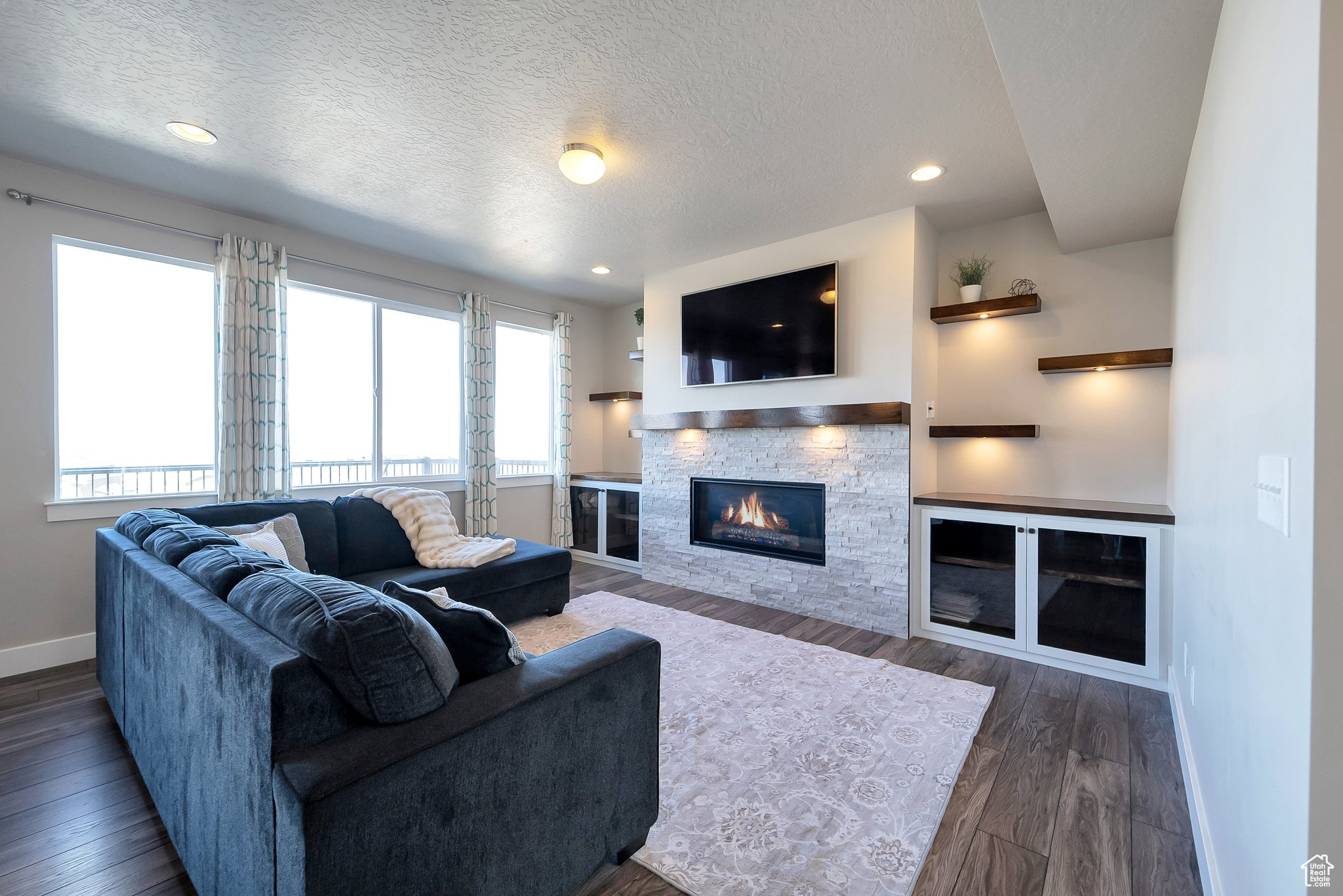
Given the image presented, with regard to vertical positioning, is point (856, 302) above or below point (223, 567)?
above

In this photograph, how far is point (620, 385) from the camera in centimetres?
602

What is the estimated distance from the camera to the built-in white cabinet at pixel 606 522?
5078 mm

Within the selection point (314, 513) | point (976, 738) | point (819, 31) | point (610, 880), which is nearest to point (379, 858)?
point (610, 880)

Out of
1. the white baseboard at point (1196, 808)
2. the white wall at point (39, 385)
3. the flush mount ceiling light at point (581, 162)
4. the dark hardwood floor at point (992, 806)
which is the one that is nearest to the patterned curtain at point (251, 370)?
the white wall at point (39, 385)

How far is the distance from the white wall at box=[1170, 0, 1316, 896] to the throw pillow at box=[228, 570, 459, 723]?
1429mm

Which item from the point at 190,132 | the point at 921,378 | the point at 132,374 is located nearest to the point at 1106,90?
the point at 921,378

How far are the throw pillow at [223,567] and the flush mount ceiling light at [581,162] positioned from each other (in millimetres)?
2132

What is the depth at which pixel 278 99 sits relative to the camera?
2344 mm

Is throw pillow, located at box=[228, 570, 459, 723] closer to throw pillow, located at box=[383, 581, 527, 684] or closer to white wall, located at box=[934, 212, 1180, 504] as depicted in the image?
throw pillow, located at box=[383, 581, 527, 684]

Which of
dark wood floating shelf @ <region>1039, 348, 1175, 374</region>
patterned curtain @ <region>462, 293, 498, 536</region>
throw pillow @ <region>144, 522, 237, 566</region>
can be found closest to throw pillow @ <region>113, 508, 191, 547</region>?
throw pillow @ <region>144, 522, 237, 566</region>

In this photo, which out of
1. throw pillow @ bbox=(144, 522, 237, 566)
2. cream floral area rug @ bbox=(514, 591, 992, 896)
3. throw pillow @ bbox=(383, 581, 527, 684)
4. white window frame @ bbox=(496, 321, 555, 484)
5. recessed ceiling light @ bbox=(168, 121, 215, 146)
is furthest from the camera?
white window frame @ bbox=(496, 321, 555, 484)

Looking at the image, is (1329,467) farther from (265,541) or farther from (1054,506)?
(265,541)

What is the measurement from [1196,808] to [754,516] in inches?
106
